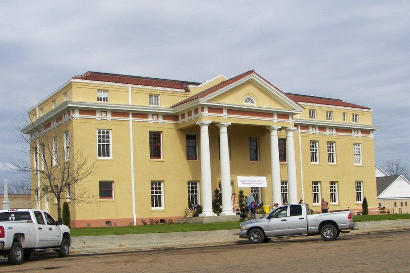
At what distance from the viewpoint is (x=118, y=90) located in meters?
41.2

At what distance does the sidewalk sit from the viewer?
27031 millimetres

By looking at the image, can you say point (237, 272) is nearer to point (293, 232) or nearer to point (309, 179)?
point (293, 232)

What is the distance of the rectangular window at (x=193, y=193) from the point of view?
1732 inches

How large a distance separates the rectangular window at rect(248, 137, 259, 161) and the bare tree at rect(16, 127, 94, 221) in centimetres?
1338

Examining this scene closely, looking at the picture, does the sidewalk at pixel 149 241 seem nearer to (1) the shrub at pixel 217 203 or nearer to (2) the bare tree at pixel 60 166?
(2) the bare tree at pixel 60 166

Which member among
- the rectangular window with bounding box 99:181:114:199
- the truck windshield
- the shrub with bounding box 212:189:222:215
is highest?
the rectangular window with bounding box 99:181:114:199

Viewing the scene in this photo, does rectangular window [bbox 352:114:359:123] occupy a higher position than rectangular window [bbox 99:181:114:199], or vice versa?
rectangular window [bbox 352:114:359:123]

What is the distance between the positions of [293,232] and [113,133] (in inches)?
701

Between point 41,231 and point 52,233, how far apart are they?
32.0 inches

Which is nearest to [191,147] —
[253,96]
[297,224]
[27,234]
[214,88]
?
[214,88]

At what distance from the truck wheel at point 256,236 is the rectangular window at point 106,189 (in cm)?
1573

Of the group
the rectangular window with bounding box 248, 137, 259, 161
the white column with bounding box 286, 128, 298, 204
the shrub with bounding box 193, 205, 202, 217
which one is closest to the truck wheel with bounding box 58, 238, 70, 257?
the shrub with bounding box 193, 205, 202, 217

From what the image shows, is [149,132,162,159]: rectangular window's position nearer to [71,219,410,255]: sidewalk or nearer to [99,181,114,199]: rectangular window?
[99,181,114,199]: rectangular window

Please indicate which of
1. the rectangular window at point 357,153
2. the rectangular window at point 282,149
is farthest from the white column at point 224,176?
the rectangular window at point 357,153
